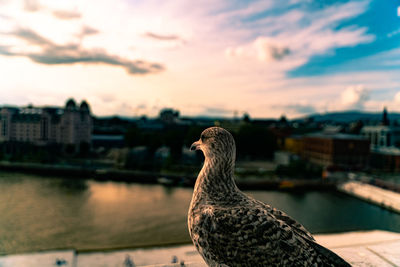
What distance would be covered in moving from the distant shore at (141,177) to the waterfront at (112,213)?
0.76 m

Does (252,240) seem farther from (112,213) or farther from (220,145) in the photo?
(112,213)

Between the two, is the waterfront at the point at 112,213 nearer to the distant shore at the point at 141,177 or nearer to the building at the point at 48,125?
the distant shore at the point at 141,177

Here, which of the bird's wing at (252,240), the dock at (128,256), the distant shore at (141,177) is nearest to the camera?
the bird's wing at (252,240)

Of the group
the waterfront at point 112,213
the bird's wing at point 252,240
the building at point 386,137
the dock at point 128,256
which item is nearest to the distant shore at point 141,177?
the waterfront at point 112,213

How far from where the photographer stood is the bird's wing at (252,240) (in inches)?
36.1

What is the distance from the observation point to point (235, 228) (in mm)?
936

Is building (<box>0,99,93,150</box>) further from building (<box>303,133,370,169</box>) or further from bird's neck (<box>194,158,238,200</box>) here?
bird's neck (<box>194,158,238,200</box>)

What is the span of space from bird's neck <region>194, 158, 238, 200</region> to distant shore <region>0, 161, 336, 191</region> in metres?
12.0

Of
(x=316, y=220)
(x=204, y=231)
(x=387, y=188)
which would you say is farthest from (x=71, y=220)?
(x=387, y=188)

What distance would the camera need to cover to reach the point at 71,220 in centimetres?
805

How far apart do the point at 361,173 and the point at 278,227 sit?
15.7 m

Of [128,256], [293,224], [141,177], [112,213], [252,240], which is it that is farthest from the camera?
[141,177]

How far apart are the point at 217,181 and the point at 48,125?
21015 millimetres

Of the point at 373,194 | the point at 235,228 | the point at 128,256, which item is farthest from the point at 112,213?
the point at 373,194
